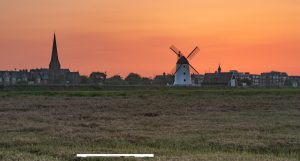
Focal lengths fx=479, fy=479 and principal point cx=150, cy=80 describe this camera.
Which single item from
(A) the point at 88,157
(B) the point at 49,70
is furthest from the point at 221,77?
(A) the point at 88,157

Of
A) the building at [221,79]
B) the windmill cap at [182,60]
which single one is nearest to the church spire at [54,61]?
the building at [221,79]

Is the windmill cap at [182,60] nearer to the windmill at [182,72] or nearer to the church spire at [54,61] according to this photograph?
the windmill at [182,72]

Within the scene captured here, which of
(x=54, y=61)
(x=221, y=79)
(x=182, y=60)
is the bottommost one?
(x=221, y=79)

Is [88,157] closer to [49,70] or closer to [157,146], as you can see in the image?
Result: [157,146]

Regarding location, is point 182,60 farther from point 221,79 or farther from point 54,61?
point 54,61

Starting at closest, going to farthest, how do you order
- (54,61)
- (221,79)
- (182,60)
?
(182,60) < (221,79) < (54,61)

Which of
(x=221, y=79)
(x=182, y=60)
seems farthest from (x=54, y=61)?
(x=182, y=60)

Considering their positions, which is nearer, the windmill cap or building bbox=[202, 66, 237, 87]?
the windmill cap

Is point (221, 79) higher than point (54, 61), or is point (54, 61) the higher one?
point (54, 61)

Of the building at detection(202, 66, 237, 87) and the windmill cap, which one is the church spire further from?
the windmill cap

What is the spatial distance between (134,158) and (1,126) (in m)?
13.5

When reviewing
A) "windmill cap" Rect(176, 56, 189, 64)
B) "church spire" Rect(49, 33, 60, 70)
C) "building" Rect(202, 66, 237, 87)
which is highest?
"church spire" Rect(49, 33, 60, 70)

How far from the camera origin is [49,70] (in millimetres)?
197250

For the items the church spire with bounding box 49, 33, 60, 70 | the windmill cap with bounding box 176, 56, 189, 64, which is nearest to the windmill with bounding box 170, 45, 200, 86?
the windmill cap with bounding box 176, 56, 189, 64
